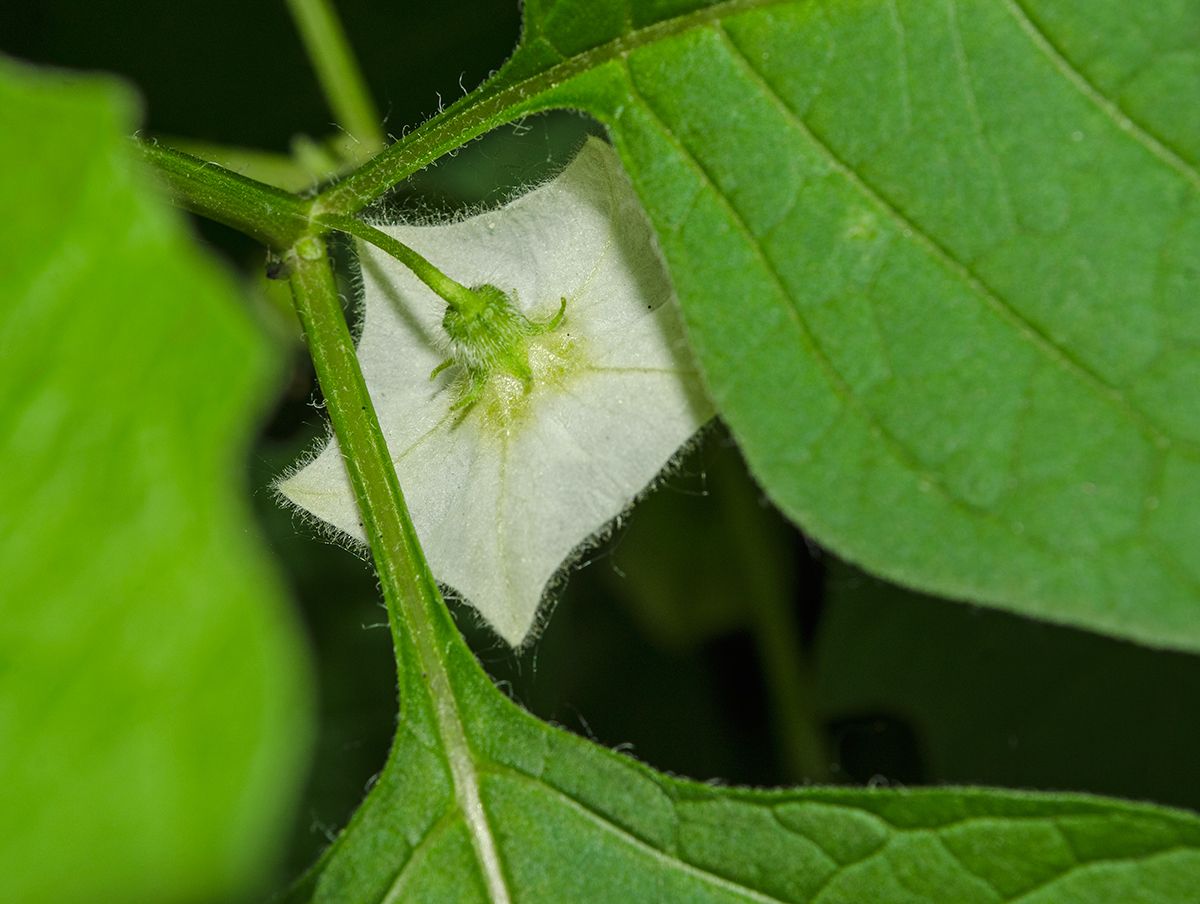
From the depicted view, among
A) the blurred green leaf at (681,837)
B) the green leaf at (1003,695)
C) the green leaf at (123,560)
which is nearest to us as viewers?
the green leaf at (123,560)

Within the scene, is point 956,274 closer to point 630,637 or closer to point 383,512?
point 383,512

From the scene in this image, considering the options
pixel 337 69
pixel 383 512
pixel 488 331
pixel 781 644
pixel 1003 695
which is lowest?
pixel 1003 695

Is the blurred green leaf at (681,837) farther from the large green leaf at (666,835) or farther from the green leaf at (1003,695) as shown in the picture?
the green leaf at (1003,695)

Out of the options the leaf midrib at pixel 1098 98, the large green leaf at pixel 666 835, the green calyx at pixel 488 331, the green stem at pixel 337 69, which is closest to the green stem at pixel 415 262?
the green calyx at pixel 488 331

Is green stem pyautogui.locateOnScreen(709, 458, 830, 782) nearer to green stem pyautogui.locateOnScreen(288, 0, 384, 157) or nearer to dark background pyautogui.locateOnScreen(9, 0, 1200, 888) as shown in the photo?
dark background pyautogui.locateOnScreen(9, 0, 1200, 888)

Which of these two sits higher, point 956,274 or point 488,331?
point 488,331

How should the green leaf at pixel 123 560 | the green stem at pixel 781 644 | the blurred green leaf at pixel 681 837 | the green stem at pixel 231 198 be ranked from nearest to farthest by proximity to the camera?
the green leaf at pixel 123 560
the blurred green leaf at pixel 681 837
the green stem at pixel 231 198
the green stem at pixel 781 644

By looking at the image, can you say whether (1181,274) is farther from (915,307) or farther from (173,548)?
(173,548)

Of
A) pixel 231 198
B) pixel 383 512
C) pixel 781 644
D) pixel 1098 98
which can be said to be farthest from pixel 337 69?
pixel 1098 98
